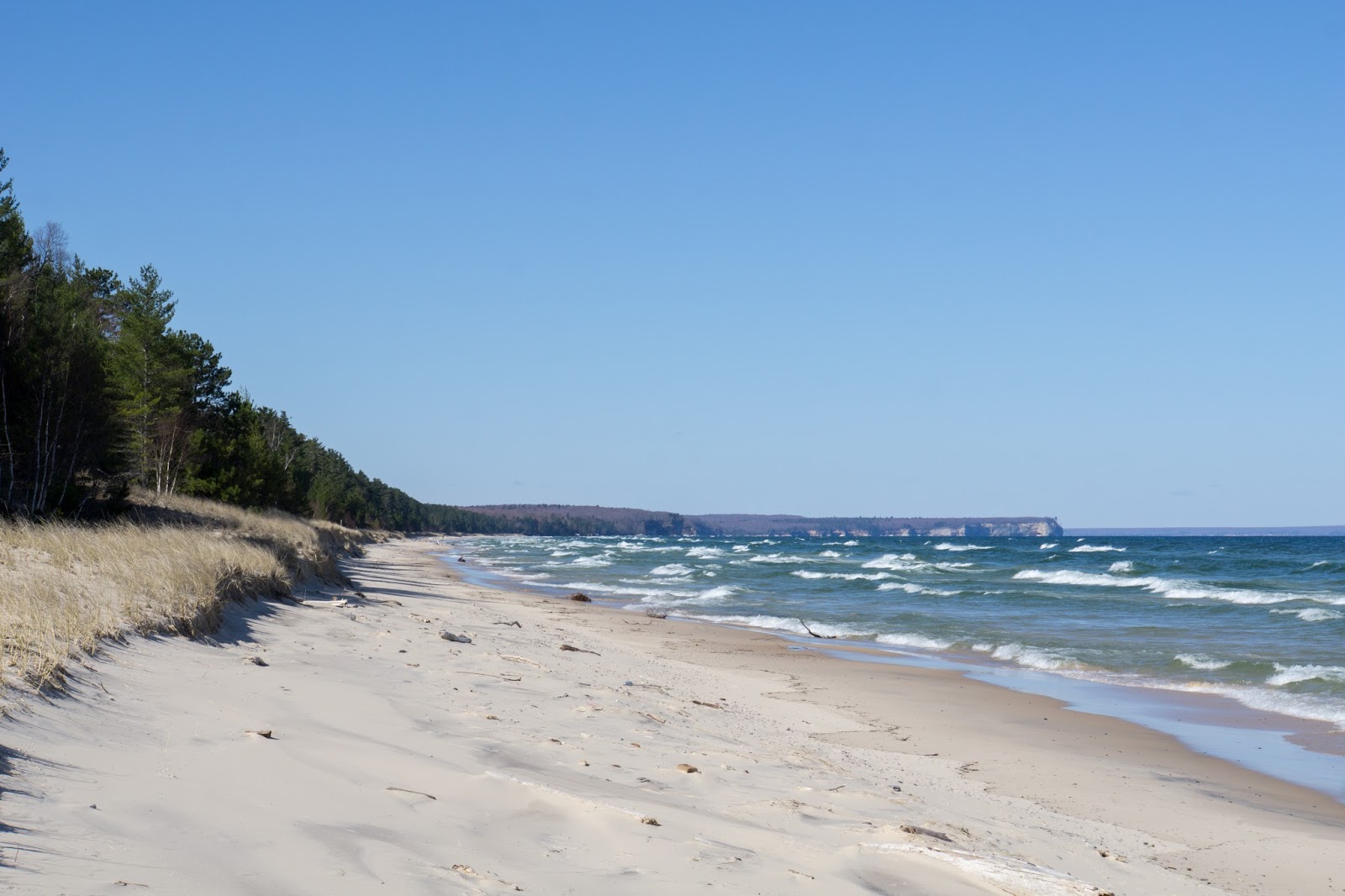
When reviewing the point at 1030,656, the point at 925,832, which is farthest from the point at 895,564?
the point at 925,832

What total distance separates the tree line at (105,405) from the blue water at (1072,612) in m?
14.3

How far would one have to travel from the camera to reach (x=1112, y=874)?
6.08 meters

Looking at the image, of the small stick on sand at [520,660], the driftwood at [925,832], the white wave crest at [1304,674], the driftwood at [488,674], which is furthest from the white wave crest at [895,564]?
the driftwood at [925,832]

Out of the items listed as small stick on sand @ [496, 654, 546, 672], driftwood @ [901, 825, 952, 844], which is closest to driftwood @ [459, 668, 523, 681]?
small stick on sand @ [496, 654, 546, 672]

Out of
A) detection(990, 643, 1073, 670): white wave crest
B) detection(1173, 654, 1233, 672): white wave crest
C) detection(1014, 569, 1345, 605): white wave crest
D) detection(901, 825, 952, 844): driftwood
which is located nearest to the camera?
detection(901, 825, 952, 844): driftwood

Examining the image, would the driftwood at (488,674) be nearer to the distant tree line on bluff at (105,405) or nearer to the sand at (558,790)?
the sand at (558,790)

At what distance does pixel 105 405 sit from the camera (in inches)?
961

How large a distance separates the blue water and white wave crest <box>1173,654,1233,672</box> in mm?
40

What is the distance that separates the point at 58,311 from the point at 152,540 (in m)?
14.8

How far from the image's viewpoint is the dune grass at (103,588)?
6.14 metres

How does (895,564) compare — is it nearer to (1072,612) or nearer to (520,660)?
(1072,612)

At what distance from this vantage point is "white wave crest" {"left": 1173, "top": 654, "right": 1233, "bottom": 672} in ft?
56.2

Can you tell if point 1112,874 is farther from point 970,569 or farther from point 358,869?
point 970,569

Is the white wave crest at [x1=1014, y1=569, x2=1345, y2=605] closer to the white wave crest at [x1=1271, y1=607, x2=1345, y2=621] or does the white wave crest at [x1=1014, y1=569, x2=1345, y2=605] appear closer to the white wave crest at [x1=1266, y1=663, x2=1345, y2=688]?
the white wave crest at [x1=1271, y1=607, x2=1345, y2=621]
